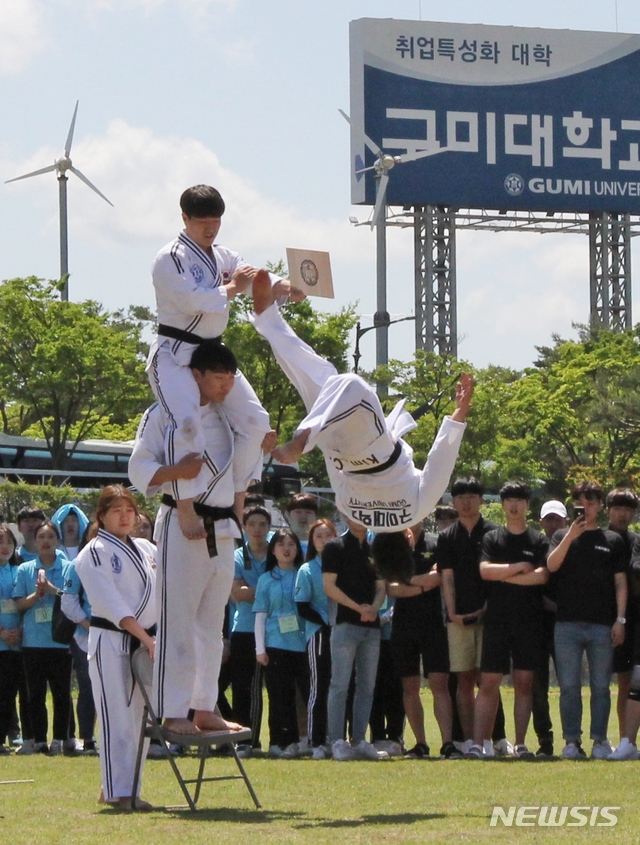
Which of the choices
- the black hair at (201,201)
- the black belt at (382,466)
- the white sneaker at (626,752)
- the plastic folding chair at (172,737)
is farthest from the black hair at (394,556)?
the white sneaker at (626,752)

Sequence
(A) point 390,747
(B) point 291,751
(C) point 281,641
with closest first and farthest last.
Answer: (B) point 291,751, (A) point 390,747, (C) point 281,641

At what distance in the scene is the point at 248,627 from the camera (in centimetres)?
1239

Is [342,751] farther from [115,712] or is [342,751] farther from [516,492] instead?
[115,712]

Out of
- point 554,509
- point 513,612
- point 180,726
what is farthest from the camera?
point 554,509

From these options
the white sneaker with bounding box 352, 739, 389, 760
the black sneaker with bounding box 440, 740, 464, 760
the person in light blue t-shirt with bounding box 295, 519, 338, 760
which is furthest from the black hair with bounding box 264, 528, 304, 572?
the black sneaker with bounding box 440, 740, 464, 760

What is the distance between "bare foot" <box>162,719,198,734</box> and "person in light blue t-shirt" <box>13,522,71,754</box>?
15.3 ft

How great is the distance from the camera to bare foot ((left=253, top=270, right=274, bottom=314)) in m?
7.66

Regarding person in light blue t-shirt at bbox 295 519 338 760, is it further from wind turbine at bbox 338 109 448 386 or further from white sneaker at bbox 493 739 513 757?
Result: wind turbine at bbox 338 109 448 386

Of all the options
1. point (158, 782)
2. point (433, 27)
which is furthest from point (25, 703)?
point (433, 27)

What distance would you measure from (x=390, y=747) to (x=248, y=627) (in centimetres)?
168

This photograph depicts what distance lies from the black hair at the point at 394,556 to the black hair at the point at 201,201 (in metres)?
2.05

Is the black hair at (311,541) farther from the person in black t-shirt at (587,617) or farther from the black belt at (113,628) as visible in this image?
the black belt at (113,628)

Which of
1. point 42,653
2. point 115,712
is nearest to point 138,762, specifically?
point 115,712

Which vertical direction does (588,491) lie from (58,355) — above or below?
below
